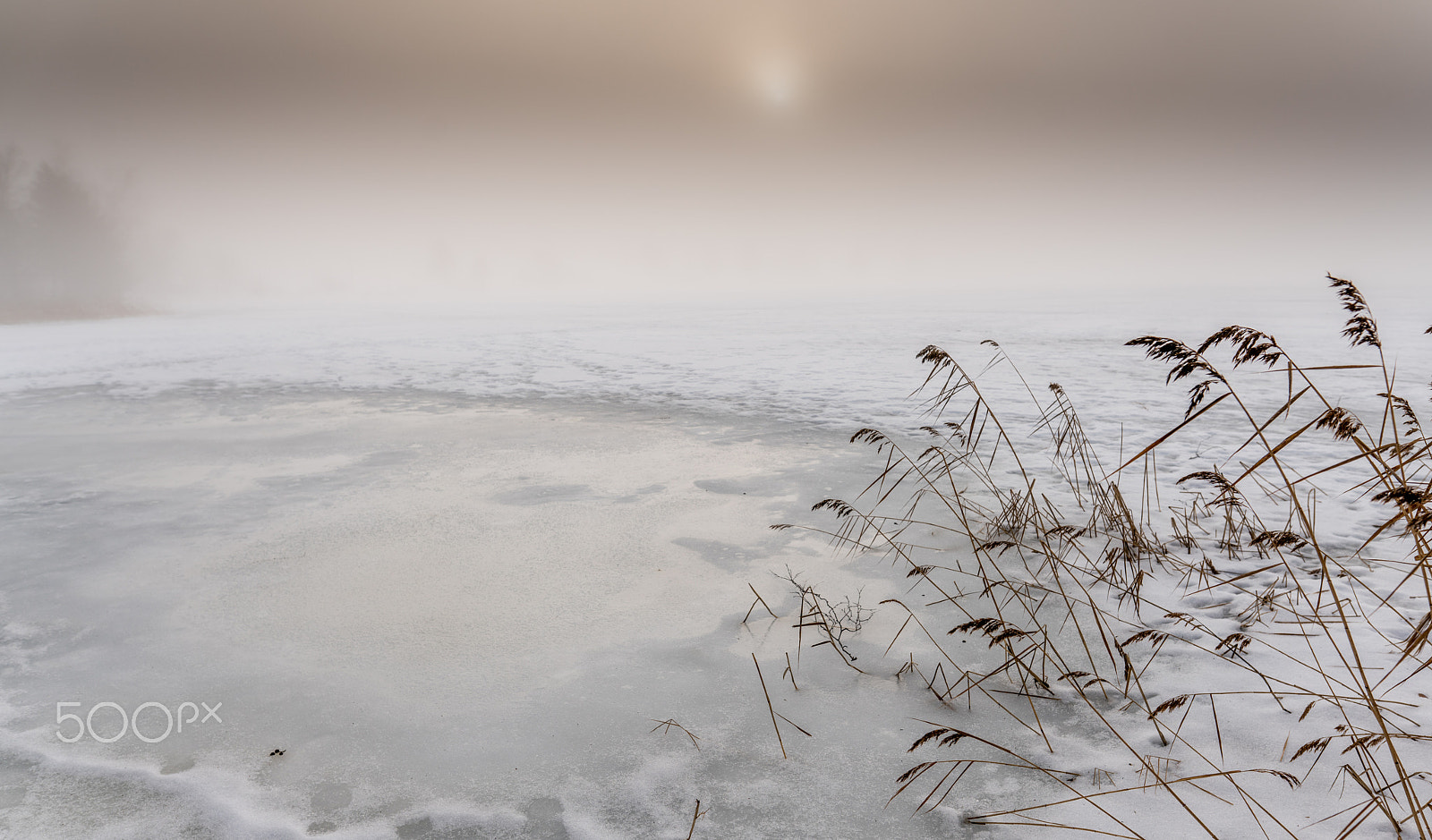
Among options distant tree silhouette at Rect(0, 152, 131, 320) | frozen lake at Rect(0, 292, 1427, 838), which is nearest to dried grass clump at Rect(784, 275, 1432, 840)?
frozen lake at Rect(0, 292, 1427, 838)

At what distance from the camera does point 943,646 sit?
2818mm

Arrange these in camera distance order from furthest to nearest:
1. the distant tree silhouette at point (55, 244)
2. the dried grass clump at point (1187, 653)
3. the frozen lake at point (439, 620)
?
the distant tree silhouette at point (55, 244) → the frozen lake at point (439, 620) → the dried grass clump at point (1187, 653)

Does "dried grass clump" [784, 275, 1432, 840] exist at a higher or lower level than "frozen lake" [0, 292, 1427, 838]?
higher

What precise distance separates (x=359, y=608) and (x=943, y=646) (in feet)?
8.18

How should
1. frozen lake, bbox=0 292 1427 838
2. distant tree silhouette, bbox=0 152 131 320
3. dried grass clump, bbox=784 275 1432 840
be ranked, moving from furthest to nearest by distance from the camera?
distant tree silhouette, bbox=0 152 131 320 < frozen lake, bbox=0 292 1427 838 < dried grass clump, bbox=784 275 1432 840

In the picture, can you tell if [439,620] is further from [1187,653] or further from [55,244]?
[55,244]

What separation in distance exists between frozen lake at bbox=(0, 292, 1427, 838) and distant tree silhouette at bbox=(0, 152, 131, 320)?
46.5 metres

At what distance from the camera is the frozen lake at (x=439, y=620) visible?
2.06m

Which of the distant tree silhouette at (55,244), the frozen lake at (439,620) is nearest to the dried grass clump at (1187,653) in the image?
the frozen lake at (439,620)

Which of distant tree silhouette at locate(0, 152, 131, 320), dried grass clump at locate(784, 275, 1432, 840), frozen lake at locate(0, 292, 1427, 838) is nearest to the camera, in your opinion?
dried grass clump at locate(784, 275, 1432, 840)

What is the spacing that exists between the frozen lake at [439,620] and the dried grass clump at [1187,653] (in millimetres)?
232

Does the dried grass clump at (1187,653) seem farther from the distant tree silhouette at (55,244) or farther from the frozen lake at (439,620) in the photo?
the distant tree silhouette at (55,244)

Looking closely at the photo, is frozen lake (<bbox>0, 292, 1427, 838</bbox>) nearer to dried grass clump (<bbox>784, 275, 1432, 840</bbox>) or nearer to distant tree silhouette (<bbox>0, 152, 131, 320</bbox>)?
dried grass clump (<bbox>784, 275, 1432, 840</bbox>)

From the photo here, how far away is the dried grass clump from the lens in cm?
180
